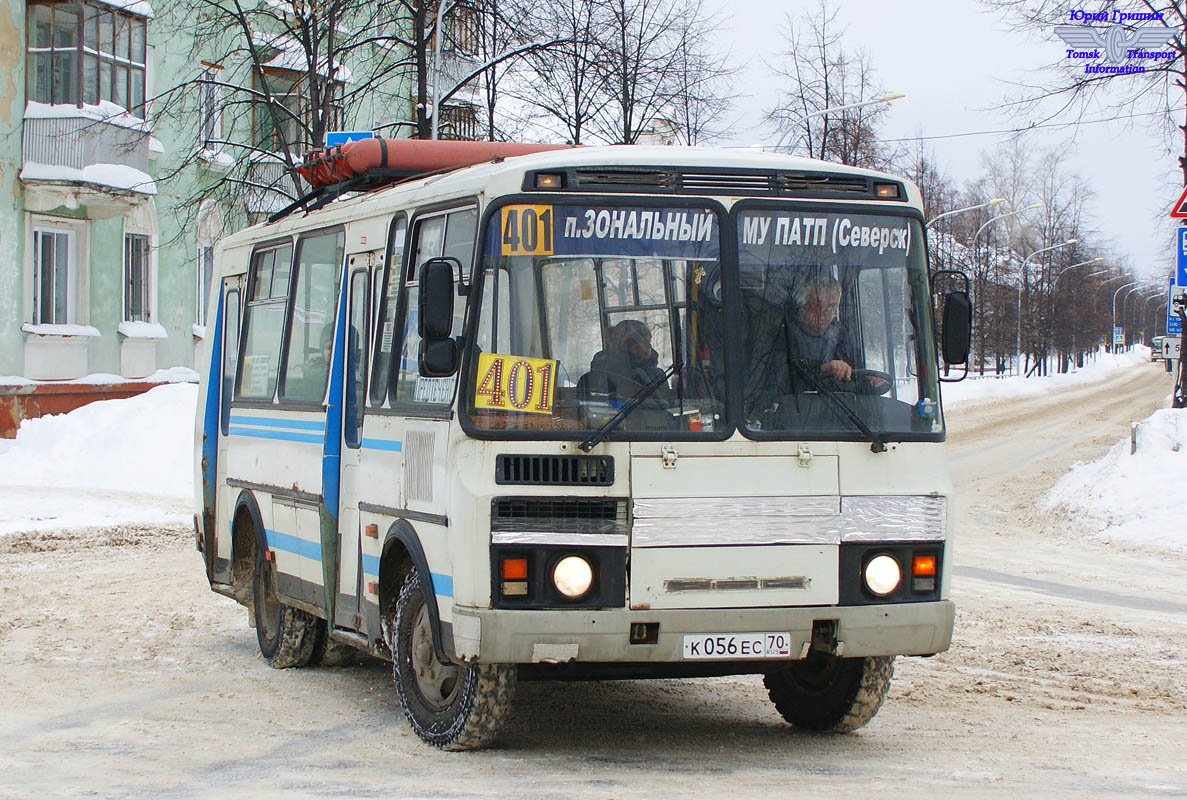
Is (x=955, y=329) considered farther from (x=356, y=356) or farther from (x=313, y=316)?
(x=313, y=316)

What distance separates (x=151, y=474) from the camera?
77.8 feet

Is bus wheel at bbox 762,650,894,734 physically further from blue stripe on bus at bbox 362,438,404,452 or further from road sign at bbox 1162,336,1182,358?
road sign at bbox 1162,336,1182,358

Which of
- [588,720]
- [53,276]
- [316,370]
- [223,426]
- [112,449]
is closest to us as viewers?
[588,720]

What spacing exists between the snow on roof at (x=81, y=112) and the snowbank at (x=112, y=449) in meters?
4.82

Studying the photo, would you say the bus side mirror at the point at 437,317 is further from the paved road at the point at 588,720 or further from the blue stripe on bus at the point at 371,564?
the paved road at the point at 588,720

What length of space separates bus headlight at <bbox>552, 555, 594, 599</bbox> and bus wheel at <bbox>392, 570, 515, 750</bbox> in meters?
0.52

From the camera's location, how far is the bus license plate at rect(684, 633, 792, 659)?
22.3 feet

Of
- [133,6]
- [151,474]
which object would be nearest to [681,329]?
[151,474]

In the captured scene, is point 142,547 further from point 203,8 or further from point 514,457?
point 203,8

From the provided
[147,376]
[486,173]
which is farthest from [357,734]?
[147,376]

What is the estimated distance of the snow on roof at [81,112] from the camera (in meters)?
27.2

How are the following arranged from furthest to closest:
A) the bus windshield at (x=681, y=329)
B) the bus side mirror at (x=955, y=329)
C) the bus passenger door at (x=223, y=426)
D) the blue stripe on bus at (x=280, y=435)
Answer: the bus passenger door at (x=223, y=426) → the blue stripe on bus at (x=280, y=435) → the bus side mirror at (x=955, y=329) → the bus windshield at (x=681, y=329)

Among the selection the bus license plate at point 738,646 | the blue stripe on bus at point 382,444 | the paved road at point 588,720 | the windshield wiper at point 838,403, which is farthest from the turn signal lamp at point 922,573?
the blue stripe on bus at point 382,444

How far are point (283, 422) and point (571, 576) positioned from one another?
333 cm
